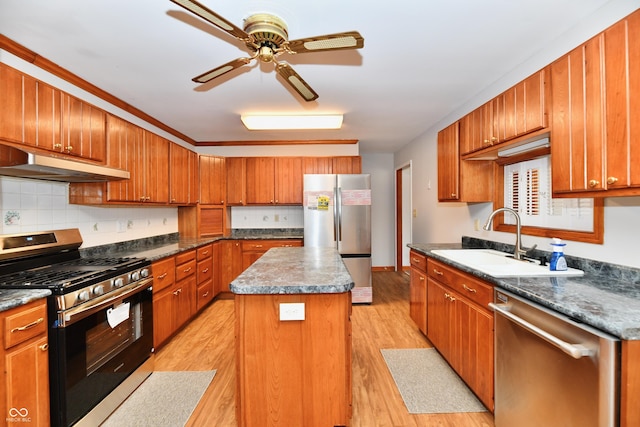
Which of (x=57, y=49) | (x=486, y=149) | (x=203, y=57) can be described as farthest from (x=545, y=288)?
(x=57, y=49)

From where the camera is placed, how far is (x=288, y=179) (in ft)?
14.4

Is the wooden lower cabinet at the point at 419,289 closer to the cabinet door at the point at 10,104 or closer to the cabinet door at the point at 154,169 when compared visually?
the cabinet door at the point at 154,169

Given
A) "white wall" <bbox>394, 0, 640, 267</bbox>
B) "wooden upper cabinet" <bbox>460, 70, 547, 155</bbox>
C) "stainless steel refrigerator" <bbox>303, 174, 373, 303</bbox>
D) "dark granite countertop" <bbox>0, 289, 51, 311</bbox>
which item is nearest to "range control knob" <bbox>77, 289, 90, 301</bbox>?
"dark granite countertop" <bbox>0, 289, 51, 311</bbox>

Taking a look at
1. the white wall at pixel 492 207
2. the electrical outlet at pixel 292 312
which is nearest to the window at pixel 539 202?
the white wall at pixel 492 207

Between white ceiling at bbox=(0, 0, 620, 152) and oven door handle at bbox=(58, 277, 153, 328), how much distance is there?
5.54 ft

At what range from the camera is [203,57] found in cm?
206

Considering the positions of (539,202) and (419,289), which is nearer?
(539,202)

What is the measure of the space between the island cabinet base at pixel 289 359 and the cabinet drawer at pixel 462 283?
92cm

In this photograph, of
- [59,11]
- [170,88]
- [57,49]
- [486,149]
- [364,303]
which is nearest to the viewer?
[59,11]

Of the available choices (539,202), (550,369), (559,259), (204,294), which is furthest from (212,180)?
(550,369)

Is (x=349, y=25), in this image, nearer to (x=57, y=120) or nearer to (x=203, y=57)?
(x=203, y=57)

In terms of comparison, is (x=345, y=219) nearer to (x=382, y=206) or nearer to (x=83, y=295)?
(x=382, y=206)

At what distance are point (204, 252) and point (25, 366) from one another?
223 cm

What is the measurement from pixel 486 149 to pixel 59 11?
9.70 ft
